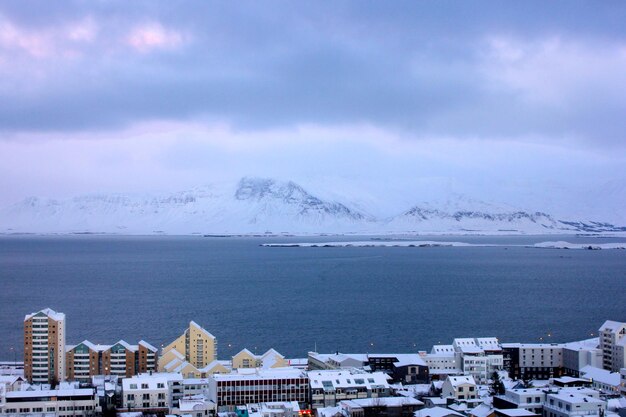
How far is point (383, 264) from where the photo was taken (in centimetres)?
6956

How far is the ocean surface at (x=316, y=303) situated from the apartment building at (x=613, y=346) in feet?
21.0

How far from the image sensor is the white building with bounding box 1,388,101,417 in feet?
54.5

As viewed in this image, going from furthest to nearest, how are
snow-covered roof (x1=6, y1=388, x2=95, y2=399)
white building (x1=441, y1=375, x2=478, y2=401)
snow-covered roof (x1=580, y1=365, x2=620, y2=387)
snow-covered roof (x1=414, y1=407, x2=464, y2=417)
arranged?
snow-covered roof (x1=580, y1=365, x2=620, y2=387) → white building (x1=441, y1=375, x2=478, y2=401) → snow-covered roof (x1=6, y1=388, x2=95, y2=399) → snow-covered roof (x1=414, y1=407, x2=464, y2=417)

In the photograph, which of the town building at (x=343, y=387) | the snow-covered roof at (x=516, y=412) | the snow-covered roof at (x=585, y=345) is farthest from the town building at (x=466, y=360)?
the snow-covered roof at (x=516, y=412)

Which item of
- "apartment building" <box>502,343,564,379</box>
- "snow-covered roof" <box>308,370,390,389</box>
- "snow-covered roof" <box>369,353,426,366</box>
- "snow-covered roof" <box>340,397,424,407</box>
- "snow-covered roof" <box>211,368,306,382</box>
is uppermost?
"snow-covered roof" <box>211,368,306,382</box>

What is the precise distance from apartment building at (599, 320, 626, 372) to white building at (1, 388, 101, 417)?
42.7 ft

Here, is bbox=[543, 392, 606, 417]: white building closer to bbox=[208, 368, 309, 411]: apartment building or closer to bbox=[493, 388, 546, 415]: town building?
bbox=[493, 388, 546, 415]: town building

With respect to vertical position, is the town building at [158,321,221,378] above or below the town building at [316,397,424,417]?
above

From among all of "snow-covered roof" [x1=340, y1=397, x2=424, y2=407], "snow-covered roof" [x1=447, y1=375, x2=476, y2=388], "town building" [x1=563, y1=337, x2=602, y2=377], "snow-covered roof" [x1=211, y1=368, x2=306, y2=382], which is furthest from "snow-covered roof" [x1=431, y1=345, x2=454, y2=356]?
"snow-covered roof" [x1=340, y1=397, x2=424, y2=407]

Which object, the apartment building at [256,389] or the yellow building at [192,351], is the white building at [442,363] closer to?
the apartment building at [256,389]

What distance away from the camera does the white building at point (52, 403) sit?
16.6 m

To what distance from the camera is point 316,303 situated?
1518 inches

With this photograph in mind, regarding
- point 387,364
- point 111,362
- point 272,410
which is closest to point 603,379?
point 387,364

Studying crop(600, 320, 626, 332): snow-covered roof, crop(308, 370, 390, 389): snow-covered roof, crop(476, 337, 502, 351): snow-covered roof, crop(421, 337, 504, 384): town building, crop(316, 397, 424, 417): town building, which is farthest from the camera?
crop(476, 337, 502, 351): snow-covered roof
